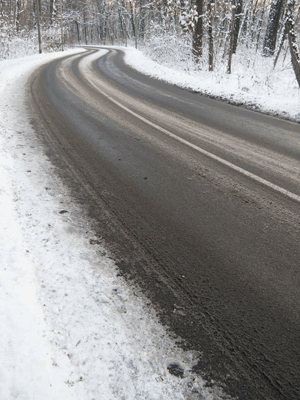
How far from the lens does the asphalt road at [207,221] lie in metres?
1.79

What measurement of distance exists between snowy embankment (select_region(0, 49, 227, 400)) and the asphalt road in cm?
16

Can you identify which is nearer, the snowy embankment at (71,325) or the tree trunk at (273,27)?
the snowy embankment at (71,325)

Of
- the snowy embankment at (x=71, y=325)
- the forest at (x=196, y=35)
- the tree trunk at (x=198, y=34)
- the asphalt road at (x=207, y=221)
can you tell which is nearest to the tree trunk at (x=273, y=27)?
the forest at (x=196, y=35)

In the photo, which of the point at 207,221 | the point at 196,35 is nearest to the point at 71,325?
the point at 207,221

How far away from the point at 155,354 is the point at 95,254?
104 cm

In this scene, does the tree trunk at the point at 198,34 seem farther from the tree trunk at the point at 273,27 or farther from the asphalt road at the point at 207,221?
the asphalt road at the point at 207,221

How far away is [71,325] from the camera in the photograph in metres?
1.84

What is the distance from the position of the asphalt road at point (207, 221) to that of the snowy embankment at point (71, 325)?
6.3 inches

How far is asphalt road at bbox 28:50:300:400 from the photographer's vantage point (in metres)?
1.79

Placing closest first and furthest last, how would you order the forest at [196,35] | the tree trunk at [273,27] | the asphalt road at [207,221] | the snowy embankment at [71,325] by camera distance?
1. the snowy embankment at [71,325]
2. the asphalt road at [207,221]
3. the forest at [196,35]
4. the tree trunk at [273,27]

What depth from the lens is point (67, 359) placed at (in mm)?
1642

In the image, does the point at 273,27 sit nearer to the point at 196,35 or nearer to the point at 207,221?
the point at 196,35

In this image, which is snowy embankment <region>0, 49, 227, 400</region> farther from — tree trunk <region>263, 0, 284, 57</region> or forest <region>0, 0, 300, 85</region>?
tree trunk <region>263, 0, 284, 57</region>

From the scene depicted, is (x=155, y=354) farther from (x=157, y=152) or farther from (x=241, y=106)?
(x=241, y=106)
